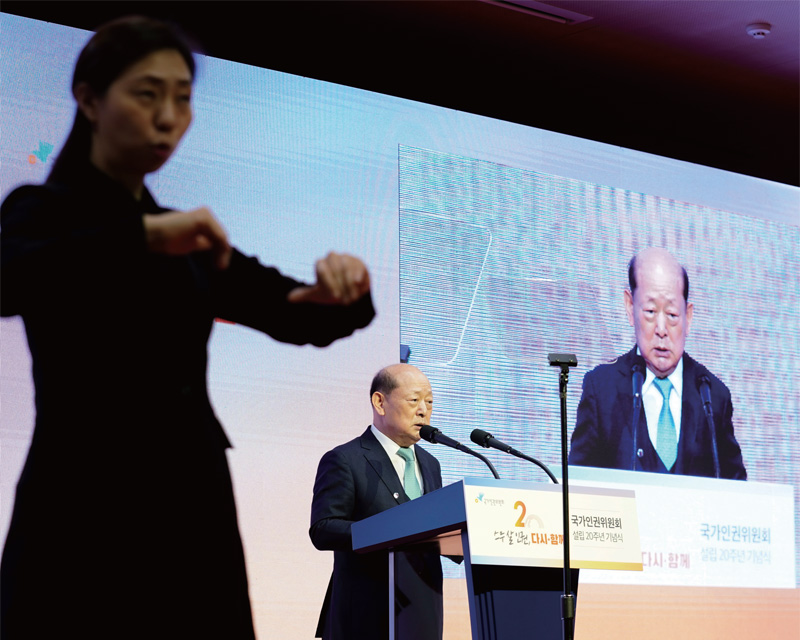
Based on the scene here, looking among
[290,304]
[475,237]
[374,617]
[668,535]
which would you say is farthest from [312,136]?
[290,304]

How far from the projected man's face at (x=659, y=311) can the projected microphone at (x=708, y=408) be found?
0.19 metres

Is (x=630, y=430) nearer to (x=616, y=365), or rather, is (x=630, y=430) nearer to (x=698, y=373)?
(x=616, y=365)

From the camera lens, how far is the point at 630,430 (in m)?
5.33

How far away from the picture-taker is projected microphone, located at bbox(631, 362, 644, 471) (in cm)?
531

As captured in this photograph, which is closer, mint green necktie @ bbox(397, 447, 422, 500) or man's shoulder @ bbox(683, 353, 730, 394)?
mint green necktie @ bbox(397, 447, 422, 500)

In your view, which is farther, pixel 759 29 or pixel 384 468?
pixel 759 29

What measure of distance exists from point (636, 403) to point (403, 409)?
2.10m

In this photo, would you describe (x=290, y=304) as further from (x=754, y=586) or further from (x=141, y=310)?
(x=754, y=586)

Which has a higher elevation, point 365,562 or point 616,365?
point 616,365

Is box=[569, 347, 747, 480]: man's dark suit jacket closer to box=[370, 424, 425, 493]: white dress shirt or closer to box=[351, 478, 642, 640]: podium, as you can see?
box=[370, 424, 425, 493]: white dress shirt

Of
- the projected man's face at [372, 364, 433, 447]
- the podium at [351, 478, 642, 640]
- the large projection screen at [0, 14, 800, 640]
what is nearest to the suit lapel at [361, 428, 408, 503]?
the projected man's face at [372, 364, 433, 447]

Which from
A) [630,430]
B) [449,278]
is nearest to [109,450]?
[449,278]

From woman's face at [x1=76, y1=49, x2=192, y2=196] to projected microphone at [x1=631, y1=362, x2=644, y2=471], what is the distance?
14.5 feet

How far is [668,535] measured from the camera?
524 centimetres
